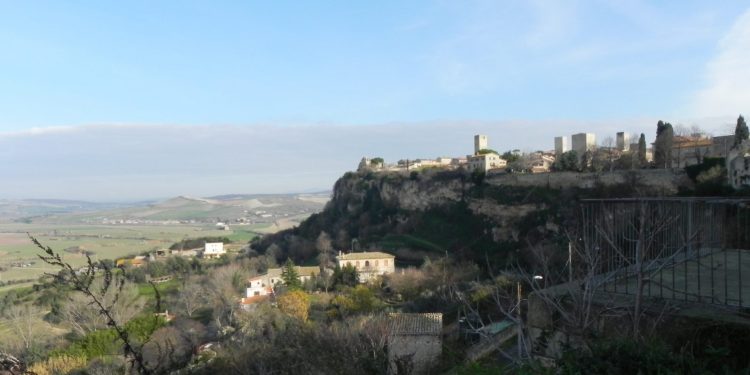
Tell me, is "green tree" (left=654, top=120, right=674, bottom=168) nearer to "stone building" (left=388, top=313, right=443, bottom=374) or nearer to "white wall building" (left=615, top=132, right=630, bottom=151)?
"white wall building" (left=615, top=132, right=630, bottom=151)

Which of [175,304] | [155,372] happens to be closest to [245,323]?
[175,304]

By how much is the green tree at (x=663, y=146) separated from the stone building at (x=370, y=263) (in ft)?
73.3

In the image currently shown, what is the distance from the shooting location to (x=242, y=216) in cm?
14138

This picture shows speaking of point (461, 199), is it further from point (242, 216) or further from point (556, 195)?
point (242, 216)

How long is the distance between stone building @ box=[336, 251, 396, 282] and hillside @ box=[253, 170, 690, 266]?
291 centimetres

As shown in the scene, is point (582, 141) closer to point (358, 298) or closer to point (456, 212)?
point (456, 212)

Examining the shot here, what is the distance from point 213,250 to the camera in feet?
211

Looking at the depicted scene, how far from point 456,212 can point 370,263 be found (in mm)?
10651

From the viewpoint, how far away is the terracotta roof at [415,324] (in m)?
14.6

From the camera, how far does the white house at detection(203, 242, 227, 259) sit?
205 feet

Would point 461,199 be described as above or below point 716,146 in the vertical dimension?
below

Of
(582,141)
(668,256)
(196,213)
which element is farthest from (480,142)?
(196,213)

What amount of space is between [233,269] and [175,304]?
986 centimetres

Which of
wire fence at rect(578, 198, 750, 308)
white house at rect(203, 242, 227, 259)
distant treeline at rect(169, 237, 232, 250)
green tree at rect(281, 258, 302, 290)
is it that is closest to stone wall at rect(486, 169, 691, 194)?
green tree at rect(281, 258, 302, 290)
